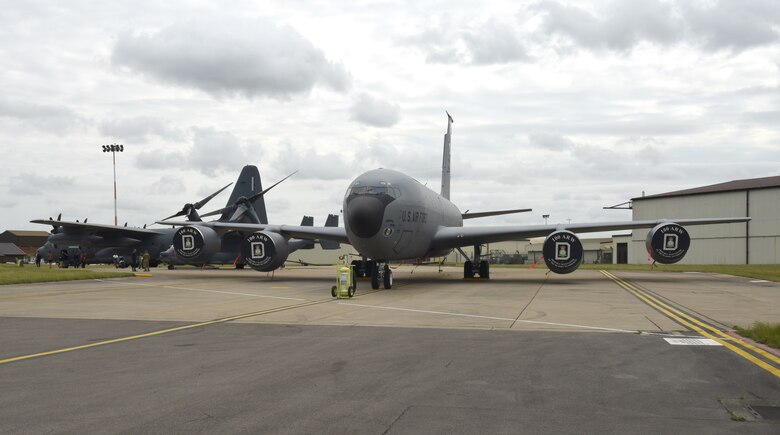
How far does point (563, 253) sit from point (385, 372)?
20003mm

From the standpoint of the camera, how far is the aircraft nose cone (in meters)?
22.7

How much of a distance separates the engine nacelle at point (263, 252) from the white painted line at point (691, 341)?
19.8 m

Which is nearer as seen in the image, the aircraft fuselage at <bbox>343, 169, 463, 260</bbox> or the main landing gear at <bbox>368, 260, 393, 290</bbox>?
the aircraft fuselage at <bbox>343, 169, 463, 260</bbox>

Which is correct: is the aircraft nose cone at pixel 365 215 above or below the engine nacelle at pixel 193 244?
above

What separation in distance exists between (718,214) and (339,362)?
63.2 m

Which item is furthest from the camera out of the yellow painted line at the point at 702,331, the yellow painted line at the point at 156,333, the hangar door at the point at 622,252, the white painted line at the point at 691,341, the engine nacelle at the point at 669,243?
the hangar door at the point at 622,252

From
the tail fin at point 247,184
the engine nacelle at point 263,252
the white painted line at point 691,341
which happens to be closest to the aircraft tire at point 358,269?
the engine nacelle at point 263,252

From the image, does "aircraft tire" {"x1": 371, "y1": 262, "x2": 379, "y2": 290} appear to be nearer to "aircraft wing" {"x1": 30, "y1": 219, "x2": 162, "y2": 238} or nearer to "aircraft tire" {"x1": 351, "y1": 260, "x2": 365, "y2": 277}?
"aircraft tire" {"x1": 351, "y1": 260, "x2": 365, "y2": 277}

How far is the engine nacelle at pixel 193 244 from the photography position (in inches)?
1207

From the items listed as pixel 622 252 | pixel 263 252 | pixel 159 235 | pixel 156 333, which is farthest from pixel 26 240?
pixel 156 333

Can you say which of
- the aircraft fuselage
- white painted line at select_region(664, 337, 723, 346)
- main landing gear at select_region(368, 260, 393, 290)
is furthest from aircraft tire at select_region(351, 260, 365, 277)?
white painted line at select_region(664, 337, 723, 346)

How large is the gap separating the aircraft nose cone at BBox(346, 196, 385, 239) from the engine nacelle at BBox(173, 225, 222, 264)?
10.7 m

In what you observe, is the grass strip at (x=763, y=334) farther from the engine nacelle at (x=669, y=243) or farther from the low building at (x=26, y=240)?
the low building at (x=26, y=240)

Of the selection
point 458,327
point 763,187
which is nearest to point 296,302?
point 458,327
